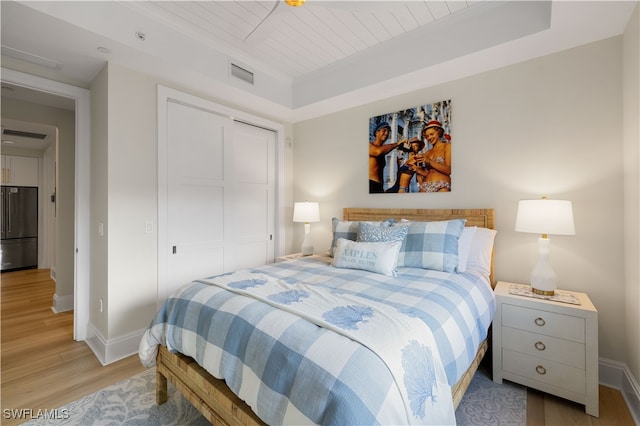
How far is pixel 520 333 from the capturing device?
193 centimetres

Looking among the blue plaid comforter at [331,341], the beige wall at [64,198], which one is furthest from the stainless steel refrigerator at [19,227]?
the blue plaid comforter at [331,341]

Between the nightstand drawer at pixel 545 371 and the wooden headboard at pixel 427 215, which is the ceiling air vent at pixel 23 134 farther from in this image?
the nightstand drawer at pixel 545 371

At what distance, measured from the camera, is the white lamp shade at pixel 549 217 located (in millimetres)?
1867

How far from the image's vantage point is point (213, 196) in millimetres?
3105

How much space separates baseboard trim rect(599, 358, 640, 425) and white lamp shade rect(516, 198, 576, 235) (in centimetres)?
96

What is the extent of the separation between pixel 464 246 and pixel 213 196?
2505 millimetres

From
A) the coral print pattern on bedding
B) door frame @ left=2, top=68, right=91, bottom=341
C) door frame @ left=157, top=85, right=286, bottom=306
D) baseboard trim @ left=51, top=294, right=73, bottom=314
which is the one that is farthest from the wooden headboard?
baseboard trim @ left=51, top=294, right=73, bottom=314

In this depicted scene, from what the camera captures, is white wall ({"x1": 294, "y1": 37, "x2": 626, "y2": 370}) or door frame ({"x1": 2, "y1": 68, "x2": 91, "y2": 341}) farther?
door frame ({"x1": 2, "y1": 68, "x2": 91, "y2": 341})

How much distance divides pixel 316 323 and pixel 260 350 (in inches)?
9.9

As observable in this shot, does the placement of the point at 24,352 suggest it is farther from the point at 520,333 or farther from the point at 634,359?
the point at 634,359

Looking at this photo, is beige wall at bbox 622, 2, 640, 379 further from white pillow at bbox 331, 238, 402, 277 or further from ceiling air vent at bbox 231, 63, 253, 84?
ceiling air vent at bbox 231, 63, 253, 84

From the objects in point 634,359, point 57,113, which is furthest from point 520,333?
point 57,113

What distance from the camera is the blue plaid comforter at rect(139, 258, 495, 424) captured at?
93 cm

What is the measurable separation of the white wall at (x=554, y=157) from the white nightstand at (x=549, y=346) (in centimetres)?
32
